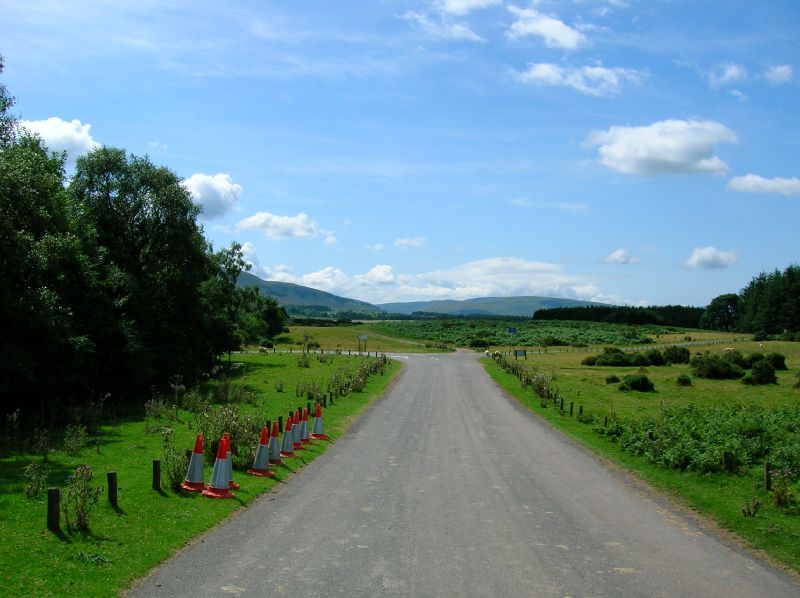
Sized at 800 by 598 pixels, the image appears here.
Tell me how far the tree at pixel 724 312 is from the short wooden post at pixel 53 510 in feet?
642

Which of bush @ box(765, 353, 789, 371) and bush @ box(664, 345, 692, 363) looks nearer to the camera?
bush @ box(765, 353, 789, 371)

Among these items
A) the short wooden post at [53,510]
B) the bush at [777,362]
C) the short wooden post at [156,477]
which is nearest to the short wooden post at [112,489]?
the short wooden post at [156,477]

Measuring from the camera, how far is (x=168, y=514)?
34.1 feet

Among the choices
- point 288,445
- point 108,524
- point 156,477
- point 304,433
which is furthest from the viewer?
point 304,433

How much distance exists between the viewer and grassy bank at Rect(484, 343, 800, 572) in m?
10.4

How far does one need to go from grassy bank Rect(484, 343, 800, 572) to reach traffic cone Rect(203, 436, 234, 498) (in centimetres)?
857

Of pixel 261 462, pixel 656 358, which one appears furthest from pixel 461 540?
pixel 656 358

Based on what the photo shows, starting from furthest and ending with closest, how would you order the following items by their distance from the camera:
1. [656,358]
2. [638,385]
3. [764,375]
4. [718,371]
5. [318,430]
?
1. [656,358]
2. [718,371]
3. [764,375]
4. [638,385]
5. [318,430]

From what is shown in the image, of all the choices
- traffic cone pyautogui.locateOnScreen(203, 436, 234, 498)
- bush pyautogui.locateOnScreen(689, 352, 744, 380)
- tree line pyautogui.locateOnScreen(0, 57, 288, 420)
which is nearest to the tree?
bush pyautogui.locateOnScreen(689, 352, 744, 380)

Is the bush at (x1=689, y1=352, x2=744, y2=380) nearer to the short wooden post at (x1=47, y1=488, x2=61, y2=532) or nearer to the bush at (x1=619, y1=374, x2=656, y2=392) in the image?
the bush at (x1=619, y1=374, x2=656, y2=392)

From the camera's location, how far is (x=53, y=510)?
8.91 m

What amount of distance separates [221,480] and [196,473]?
591 mm

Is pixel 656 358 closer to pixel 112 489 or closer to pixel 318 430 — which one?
pixel 318 430

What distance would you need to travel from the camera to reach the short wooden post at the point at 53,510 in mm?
8875
